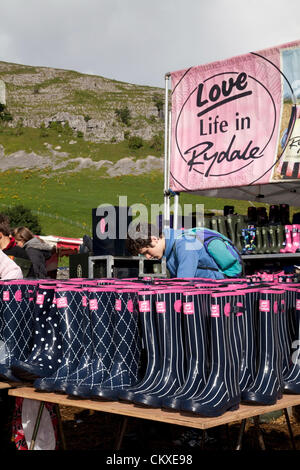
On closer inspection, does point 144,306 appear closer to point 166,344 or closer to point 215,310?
point 166,344

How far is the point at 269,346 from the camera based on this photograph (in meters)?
2.23

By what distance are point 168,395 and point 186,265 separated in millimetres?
1355

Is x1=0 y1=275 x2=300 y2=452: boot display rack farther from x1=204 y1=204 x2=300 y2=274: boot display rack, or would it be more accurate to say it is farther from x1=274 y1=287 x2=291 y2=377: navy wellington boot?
x1=204 y1=204 x2=300 y2=274: boot display rack

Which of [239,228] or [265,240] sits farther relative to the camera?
[239,228]

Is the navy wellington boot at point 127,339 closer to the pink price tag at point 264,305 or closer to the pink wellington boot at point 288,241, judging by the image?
→ the pink price tag at point 264,305

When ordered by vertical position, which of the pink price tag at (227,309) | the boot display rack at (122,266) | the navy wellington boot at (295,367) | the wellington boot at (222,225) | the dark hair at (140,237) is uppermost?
the wellington boot at (222,225)

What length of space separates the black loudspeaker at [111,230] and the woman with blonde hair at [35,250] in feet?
1.92

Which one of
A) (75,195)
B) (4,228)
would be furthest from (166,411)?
(75,195)

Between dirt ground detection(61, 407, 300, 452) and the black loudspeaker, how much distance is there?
2471 mm

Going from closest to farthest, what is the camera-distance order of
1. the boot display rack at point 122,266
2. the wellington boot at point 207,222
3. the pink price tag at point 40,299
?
1. the pink price tag at point 40,299
2. the boot display rack at point 122,266
3. the wellington boot at point 207,222

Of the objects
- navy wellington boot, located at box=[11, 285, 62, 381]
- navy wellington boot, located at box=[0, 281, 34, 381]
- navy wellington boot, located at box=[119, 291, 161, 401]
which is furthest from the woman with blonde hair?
navy wellington boot, located at box=[119, 291, 161, 401]

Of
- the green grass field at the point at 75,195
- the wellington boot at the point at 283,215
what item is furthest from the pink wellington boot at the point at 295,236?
the green grass field at the point at 75,195

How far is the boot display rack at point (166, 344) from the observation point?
6.73 ft

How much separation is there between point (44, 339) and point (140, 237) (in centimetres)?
92
